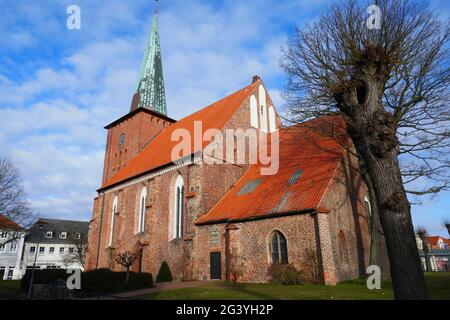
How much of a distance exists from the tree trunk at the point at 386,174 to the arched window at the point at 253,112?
1619cm

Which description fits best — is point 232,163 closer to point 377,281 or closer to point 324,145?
point 324,145

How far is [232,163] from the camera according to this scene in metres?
22.2

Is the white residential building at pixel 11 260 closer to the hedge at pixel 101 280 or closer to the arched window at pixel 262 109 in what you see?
the hedge at pixel 101 280

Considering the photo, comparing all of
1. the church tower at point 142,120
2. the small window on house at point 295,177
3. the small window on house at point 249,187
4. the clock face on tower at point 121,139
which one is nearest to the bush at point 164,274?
the small window on house at point 249,187

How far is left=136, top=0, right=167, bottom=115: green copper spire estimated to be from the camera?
1300 inches

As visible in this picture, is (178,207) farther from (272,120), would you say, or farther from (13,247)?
(13,247)

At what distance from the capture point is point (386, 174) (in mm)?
7004

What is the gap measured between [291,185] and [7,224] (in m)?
Answer: 25.8

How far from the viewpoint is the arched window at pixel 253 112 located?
2452 cm

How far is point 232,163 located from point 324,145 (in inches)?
243

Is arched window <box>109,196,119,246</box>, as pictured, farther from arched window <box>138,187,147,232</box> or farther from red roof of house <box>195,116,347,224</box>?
red roof of house <box>195,116,347,224</box>

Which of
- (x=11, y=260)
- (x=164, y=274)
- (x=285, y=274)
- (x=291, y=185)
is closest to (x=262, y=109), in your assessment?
(x=291, y=185)

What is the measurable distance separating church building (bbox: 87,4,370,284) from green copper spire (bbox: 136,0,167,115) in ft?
6.43
